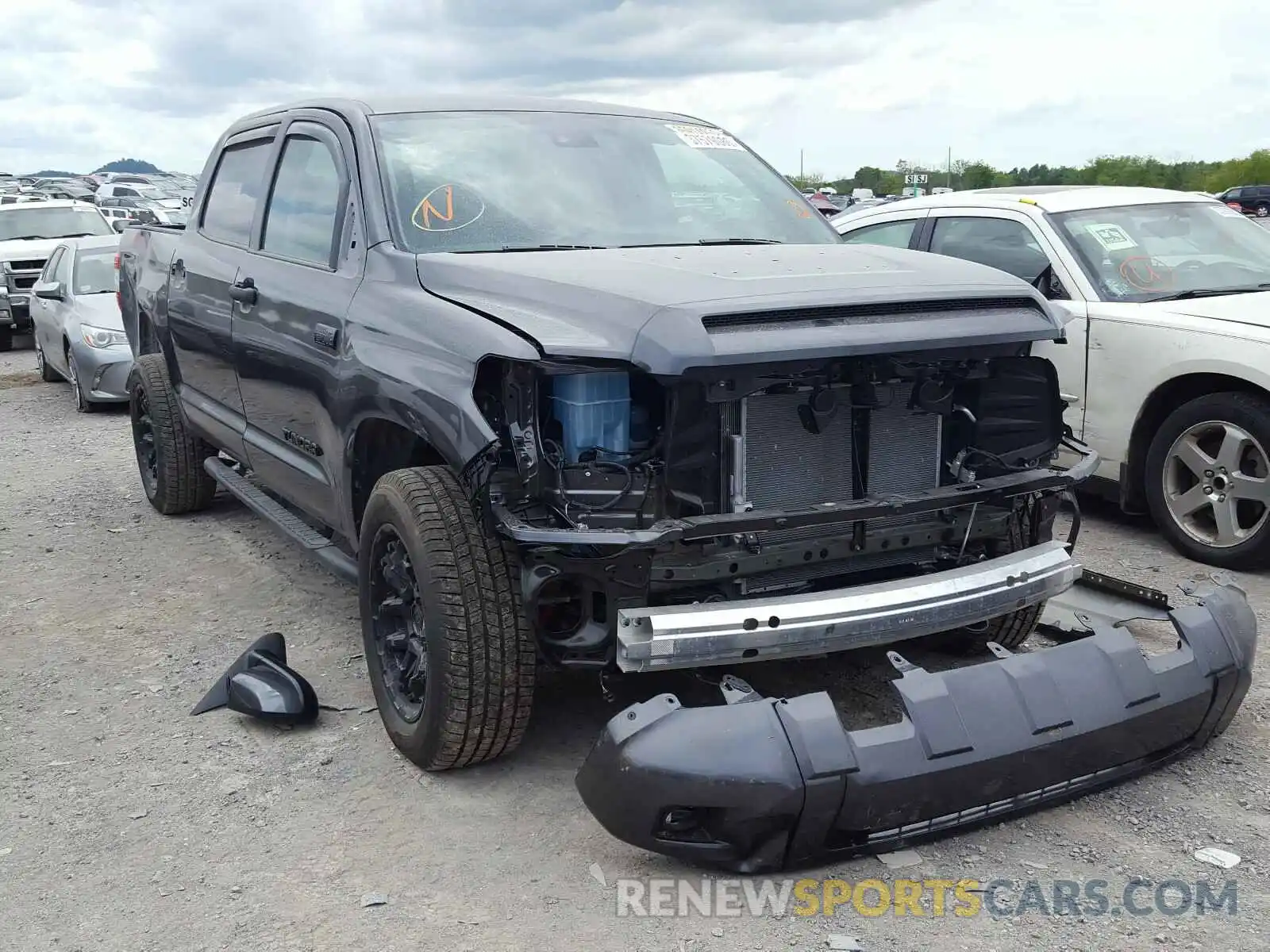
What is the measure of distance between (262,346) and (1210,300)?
4.26 m

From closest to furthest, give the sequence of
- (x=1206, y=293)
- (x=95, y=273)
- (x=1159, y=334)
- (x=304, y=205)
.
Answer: (x=304, y=205), (x=1159, y=334), (x=1206, y=293), (x=95, y=273)

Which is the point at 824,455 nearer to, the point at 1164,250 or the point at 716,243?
the point at 716,243

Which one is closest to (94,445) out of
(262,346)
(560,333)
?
(262,346)

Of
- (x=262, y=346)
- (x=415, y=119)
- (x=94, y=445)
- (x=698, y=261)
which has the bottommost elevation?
(x=94, y=445)

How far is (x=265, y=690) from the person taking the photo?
4.12 m

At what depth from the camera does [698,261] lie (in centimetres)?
378

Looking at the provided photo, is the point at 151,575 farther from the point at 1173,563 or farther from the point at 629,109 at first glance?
the point at 1173,563

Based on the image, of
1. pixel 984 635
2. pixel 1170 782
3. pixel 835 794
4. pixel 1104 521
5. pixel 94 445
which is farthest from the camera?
pixel 94 445

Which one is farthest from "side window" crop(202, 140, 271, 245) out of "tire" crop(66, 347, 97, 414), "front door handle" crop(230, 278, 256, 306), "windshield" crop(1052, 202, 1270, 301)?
"tire" crop(66, 347, 97, 414)

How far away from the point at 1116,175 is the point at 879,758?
5785 cm

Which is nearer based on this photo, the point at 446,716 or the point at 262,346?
the point at 446,716

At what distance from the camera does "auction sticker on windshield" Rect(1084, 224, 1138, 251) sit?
624cm

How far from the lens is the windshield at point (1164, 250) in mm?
6055

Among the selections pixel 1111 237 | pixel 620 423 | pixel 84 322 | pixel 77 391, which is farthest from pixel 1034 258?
pixel 77 391
